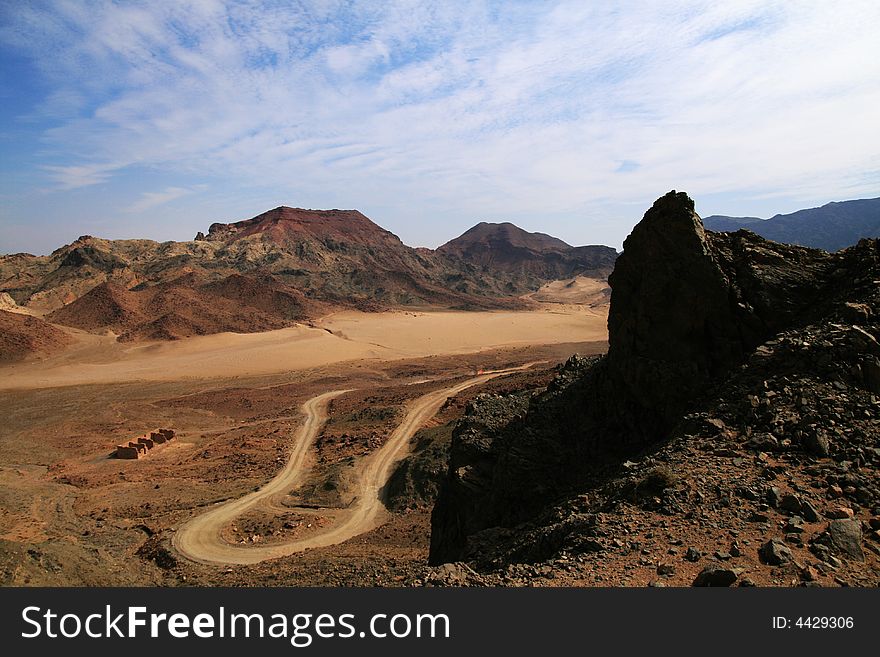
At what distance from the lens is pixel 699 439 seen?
27.1 ft

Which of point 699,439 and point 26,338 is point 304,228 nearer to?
point 26,338

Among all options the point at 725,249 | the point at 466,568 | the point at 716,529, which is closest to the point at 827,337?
the point at 725,249

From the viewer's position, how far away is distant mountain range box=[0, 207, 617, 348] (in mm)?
68188

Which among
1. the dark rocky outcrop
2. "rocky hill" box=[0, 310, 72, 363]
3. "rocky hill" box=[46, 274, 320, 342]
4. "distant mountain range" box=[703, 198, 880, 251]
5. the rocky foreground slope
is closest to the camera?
the rocky foreground slope

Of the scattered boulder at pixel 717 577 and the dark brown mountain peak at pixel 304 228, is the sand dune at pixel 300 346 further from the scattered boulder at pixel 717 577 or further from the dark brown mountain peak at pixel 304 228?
the scattered boulder at pixel 717 577

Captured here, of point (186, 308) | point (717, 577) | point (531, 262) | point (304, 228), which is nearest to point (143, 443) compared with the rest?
point (717, 577)

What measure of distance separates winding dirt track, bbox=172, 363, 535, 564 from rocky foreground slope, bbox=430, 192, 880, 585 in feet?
21.2

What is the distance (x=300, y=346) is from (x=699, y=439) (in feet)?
185

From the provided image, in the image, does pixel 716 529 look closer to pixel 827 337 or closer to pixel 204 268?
pixel 827 337

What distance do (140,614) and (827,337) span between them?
1021 centimetres

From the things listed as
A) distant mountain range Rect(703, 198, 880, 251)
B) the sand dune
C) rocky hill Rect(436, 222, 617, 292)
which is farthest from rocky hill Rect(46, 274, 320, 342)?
distant mountain range Rect(703, 198, 880, 251)

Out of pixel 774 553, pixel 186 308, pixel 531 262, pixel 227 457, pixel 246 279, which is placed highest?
pixel 531 262

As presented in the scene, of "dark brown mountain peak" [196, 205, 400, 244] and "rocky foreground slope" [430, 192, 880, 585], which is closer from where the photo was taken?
"rocky foreground slope" [430, 192, 880, 585]

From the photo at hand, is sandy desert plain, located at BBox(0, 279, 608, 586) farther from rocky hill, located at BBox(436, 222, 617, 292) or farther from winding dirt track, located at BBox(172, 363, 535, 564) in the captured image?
rocky hill, located at BBox(436, 222, 617, 292)
